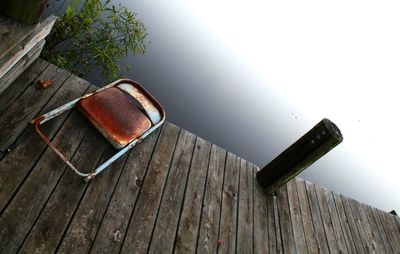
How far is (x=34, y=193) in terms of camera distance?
199 centimetres

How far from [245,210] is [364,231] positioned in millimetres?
1527

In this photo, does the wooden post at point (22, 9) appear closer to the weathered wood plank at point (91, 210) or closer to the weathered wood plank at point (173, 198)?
the weathered wood plank at point (91, 210)

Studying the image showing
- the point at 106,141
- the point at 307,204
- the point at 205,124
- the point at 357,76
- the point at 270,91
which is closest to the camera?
the point at 106,141

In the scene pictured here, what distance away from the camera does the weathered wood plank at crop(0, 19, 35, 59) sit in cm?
209

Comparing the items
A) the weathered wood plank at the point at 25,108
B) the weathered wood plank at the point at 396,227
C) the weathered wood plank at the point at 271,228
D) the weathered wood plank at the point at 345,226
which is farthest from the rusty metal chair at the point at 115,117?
the weathered wood plank at the point at 396,227

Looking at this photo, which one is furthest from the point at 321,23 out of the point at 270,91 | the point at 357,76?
the point at 270,91

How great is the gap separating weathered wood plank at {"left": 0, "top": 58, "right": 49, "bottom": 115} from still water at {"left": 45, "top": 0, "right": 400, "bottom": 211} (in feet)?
7.69

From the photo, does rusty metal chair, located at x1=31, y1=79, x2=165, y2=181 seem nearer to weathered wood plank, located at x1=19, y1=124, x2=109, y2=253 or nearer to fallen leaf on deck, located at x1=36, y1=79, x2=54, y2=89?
weathered wood plank, located at x1=19, y1=124, x2=109, y2=253

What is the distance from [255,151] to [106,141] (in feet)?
14.5

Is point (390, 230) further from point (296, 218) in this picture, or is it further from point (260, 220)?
point (260, 220)

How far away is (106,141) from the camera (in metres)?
2.52

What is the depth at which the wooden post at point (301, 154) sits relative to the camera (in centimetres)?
277

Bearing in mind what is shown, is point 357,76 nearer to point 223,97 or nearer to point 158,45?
point 223,97

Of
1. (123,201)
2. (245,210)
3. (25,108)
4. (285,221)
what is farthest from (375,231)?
(25,108)
